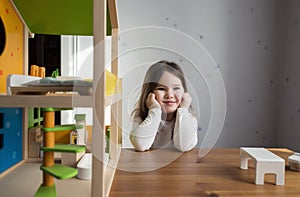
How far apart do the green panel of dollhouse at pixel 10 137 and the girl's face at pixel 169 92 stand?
439mm

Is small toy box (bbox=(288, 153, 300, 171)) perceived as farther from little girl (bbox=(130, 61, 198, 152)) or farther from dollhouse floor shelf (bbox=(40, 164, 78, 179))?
dollhouse floor shelf (bbox=(40, 164, 78, 179))

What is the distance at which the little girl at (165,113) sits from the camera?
93cm

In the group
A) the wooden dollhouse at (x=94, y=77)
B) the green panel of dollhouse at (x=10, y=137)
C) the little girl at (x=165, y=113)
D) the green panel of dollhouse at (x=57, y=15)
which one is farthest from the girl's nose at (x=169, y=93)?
the green panel of dollhouse at (x=10, y=137)

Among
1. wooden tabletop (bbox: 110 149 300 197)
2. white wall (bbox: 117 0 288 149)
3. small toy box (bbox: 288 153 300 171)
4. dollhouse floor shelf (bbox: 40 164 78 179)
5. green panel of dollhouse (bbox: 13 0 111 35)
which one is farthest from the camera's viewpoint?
white wall (bbox: 117 0 288 149)

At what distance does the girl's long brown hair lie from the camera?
871 mm

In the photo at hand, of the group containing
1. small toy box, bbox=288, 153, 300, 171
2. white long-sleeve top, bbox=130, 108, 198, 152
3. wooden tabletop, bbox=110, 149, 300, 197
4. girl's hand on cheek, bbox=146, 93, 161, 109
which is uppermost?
girl's hand on cheek, bbox=146, 93, 161, 109

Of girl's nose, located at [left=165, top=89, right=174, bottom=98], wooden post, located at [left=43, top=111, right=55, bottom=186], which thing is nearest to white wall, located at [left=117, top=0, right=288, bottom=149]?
girl's nose, located at [left=165, top=89, right=174, bottom=98]

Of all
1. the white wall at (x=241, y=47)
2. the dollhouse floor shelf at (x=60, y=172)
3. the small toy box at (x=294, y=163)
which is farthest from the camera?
the white wall at (x=241, y=47)

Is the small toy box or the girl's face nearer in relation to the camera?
the small toy box

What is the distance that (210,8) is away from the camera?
1.87m

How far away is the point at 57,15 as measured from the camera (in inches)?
36.6

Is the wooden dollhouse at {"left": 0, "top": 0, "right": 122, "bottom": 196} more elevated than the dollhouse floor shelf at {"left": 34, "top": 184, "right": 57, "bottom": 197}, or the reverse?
the wooden dollhouse at {"left": 0, "top": 0, "right": 122, "bottom": 196}

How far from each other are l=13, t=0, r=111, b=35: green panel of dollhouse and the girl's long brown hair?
0.77 ft

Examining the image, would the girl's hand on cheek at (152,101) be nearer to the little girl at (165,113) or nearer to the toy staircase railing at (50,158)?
the little girl at (165,113)
